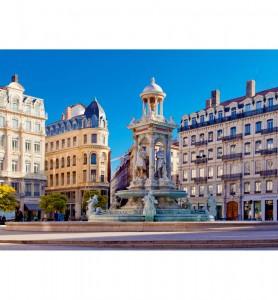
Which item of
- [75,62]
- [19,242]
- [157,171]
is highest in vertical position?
[75,62]

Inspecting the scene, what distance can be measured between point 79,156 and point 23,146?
1017cm

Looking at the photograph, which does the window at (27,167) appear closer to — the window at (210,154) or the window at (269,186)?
the window at (210,154)

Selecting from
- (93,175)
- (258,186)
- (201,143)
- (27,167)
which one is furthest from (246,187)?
(27,167)

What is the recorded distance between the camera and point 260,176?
178 ft

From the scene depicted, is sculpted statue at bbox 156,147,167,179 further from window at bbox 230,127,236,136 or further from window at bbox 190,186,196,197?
window at bbox 190,186,196,197

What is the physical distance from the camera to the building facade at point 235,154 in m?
53.5

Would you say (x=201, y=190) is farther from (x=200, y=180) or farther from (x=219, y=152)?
(x=219, y=152)

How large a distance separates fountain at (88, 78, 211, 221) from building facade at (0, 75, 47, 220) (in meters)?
28.7

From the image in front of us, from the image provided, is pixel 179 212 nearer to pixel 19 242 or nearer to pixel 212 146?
pixel 19 242

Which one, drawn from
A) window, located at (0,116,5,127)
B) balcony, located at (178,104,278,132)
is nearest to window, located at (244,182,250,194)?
balcony, located at (178,104,278,132)

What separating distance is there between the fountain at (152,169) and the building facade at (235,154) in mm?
28548

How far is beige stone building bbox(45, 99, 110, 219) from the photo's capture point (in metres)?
64.8

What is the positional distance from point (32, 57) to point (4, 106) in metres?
32.9

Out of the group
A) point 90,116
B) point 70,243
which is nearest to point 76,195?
point 90,116
